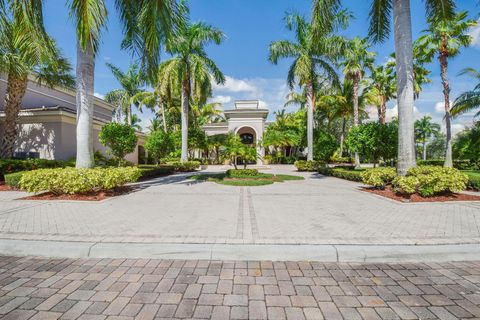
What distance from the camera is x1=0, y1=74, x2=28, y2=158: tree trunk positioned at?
13516mm

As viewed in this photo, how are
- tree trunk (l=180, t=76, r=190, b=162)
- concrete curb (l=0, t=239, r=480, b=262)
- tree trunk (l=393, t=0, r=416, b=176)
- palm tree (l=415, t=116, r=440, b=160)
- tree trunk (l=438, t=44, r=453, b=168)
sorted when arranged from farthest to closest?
1. palm tree (l=415, t=116, r=440, b=160)
2. tree trunk (l=180, t=76, r=190, b=162)
3. tree trunk (l=438, t=44, r=453, b=168)
4. tree trunk (l=393, t=0, r=416, b=176)
5. concrete curb (l=0, t=239, r=480, b=262)

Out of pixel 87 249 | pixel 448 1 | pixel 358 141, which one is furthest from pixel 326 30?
pixel 87 249

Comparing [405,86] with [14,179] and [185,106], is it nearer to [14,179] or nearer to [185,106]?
[185,106]

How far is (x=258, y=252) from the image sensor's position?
3.79m

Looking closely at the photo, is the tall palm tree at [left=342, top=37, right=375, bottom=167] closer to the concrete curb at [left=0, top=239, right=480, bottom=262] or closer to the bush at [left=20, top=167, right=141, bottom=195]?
the concrete curb at [left=0, top=239, right=480, bottom=262]

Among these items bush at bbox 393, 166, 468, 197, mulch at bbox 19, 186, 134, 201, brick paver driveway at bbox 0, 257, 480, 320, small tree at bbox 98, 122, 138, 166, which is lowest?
brick paver driveway at bbox 0, 257, 480, 320

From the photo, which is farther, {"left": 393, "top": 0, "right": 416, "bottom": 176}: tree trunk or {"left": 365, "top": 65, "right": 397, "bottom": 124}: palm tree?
{"left": 365, "top": 65, "right": 397, "bottom": 124}: palm tree

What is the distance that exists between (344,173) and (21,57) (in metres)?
17.4

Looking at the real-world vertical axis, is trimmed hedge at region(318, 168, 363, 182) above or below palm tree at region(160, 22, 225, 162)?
below

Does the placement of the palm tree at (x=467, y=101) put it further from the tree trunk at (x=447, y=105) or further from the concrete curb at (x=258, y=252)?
the concrete curb at (x=258, y=252)

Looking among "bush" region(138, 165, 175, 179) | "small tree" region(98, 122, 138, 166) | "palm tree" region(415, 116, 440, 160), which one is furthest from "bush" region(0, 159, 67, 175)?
"palm tree" region(415, 116, 440, 160)

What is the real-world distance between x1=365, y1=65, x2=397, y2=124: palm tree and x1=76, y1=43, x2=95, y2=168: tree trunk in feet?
82.6

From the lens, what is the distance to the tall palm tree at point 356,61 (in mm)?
18208

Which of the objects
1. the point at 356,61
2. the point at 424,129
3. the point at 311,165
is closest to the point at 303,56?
the point at 356,61
